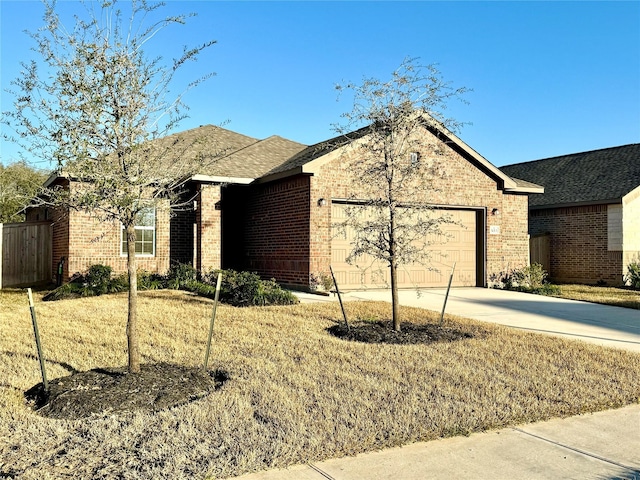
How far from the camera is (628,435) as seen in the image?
4840 millimetres

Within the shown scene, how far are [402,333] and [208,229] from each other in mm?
8390

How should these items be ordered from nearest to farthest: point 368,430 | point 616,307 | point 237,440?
point 237,440 < point 368,430 < point 616,307

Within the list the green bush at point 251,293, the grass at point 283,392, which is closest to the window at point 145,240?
the green bush at point 251,293

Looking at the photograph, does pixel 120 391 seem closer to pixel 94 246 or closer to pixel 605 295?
pixel 94 246

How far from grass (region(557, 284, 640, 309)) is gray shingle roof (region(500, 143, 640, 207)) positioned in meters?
3.34

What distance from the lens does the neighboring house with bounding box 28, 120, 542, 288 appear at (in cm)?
1501

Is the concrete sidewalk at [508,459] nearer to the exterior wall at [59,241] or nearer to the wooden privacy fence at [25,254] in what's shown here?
the exterior wall at [59,241]

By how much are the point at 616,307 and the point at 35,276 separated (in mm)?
16521

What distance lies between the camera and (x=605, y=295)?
16.2 meters

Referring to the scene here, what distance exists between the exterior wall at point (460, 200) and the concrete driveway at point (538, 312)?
1431mm

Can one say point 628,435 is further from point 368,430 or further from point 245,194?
point 245,194

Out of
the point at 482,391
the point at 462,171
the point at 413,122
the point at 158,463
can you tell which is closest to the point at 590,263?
the point at 462,171

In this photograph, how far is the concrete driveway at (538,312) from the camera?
9.74 meters

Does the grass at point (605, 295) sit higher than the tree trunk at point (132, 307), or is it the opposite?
the tree trunk at point (132, 307)
